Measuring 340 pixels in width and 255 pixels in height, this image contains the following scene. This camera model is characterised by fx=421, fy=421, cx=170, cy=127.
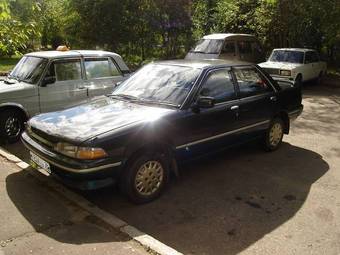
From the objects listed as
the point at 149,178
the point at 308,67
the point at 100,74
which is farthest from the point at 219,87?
the point at 308,67

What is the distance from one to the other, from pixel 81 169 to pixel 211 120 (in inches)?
80.8

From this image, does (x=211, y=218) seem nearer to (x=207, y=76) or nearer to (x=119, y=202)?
(x=119, y=202)

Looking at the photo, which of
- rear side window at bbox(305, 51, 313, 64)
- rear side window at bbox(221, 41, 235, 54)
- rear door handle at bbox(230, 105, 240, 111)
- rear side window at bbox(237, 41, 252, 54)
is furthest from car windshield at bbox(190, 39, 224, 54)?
rear door handle at bbox(230, 105, 240, 111)

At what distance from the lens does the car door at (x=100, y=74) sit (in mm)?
8516

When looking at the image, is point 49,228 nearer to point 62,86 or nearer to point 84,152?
point 84,152

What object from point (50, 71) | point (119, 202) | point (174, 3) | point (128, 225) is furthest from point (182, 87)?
point (174, 3)

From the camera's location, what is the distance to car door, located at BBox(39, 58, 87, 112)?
7953mm

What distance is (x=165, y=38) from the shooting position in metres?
19.8

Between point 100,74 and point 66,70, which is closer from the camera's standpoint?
point 66,70

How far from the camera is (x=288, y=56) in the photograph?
49.1 ft

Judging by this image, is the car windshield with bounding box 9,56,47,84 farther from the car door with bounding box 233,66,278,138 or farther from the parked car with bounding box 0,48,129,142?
the car door with bounding box 233,66,278,138

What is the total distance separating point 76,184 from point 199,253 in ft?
5.14

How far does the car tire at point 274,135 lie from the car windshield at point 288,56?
803 centimetres

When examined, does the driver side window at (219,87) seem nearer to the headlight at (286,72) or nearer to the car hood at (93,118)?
the car hood at (93,118)
